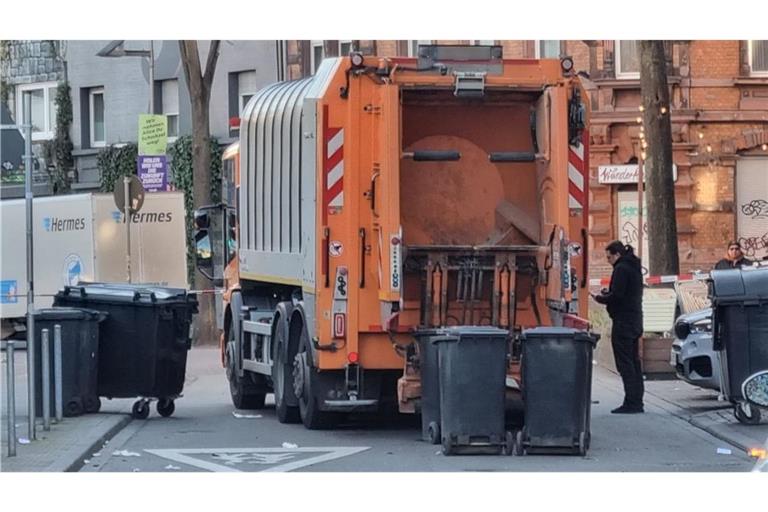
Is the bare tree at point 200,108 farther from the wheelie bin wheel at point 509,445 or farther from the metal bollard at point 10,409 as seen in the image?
the wheelie bin wheel at point 509,445

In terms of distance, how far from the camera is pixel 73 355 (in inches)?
565

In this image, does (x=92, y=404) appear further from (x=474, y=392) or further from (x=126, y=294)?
(x=474, y=392)

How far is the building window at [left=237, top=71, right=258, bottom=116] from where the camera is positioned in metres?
36.1

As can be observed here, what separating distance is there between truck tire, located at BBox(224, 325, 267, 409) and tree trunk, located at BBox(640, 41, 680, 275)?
22.5ft

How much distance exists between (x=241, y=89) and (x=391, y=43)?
260 inches

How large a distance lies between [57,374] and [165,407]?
1.47 metres

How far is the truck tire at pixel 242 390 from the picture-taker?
1666cm

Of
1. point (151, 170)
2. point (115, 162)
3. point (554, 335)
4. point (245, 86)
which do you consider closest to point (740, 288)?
point (554, 335)

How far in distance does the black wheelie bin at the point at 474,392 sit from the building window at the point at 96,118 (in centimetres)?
2883

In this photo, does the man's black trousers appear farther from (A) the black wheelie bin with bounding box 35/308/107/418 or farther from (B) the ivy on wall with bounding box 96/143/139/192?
(B) the ivy on wall with bounding box 96/143/139/192

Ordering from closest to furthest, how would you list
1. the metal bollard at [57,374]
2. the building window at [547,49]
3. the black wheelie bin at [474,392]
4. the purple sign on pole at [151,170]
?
the black wheelie bin at [474,392] < the metal bollard at [57,374] < the purple sign on pole at [151,170] < the building window at [547,49]

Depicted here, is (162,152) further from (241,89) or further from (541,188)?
(541,188)

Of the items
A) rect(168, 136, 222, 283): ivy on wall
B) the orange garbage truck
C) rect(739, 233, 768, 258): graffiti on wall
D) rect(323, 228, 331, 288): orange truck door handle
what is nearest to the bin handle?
the orange garbage truck

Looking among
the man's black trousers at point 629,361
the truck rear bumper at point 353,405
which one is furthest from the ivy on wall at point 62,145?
the truck rear bumper at point 353,405
